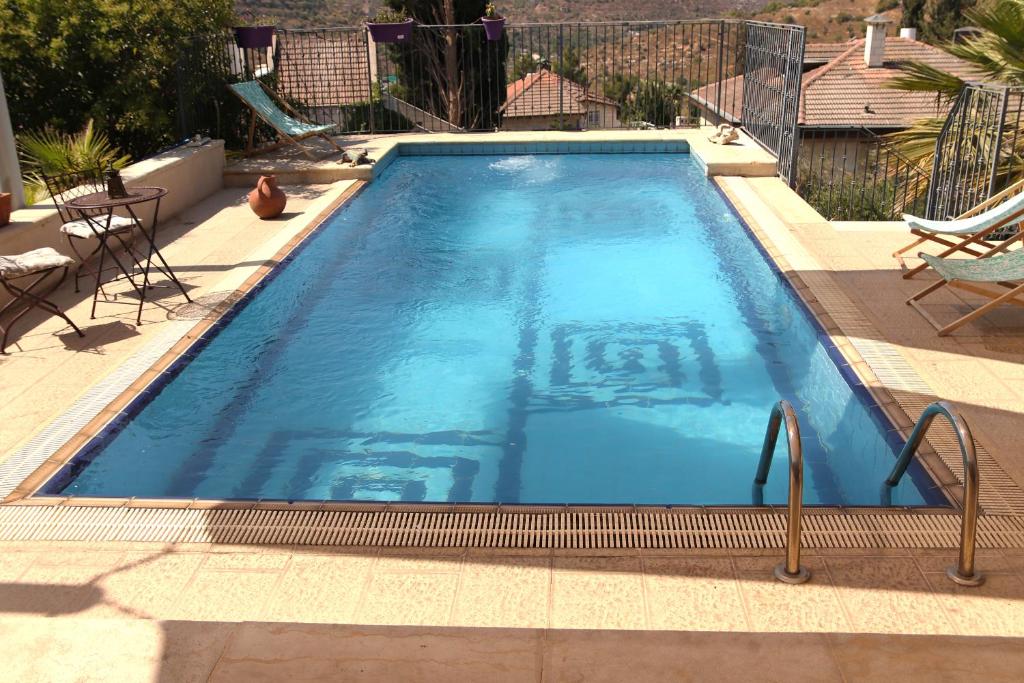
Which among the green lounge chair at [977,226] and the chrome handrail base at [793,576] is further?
the green lounge chair at [977,226]

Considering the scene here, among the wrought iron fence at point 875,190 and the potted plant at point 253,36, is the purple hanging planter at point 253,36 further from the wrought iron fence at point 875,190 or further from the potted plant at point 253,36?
the wrought iron fence at point 875,190

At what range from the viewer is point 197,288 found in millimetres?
6191

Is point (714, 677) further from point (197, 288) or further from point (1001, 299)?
point (197, 288)

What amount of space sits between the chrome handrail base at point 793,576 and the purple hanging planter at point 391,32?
9881 mm

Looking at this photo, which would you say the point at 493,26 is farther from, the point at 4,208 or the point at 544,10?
the point at 544,10

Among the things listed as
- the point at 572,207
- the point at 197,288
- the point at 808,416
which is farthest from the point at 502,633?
the point at 572,207

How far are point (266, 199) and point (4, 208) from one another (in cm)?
250

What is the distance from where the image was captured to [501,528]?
3209 mm

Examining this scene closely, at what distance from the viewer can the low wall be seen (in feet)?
19.6

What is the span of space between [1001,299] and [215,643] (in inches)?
161

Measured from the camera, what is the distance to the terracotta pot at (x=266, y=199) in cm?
807

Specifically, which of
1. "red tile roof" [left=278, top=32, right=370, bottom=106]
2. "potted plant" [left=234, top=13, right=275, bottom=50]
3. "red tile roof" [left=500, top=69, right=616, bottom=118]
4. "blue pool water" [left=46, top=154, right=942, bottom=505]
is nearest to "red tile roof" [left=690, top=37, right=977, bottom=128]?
"red tile roof" [left=500, top=69, right=616, bottom=118]

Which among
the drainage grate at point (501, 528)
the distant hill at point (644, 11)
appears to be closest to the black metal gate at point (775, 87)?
the drainage grate at point (501, 528)

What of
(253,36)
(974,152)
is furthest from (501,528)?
(253,36)
